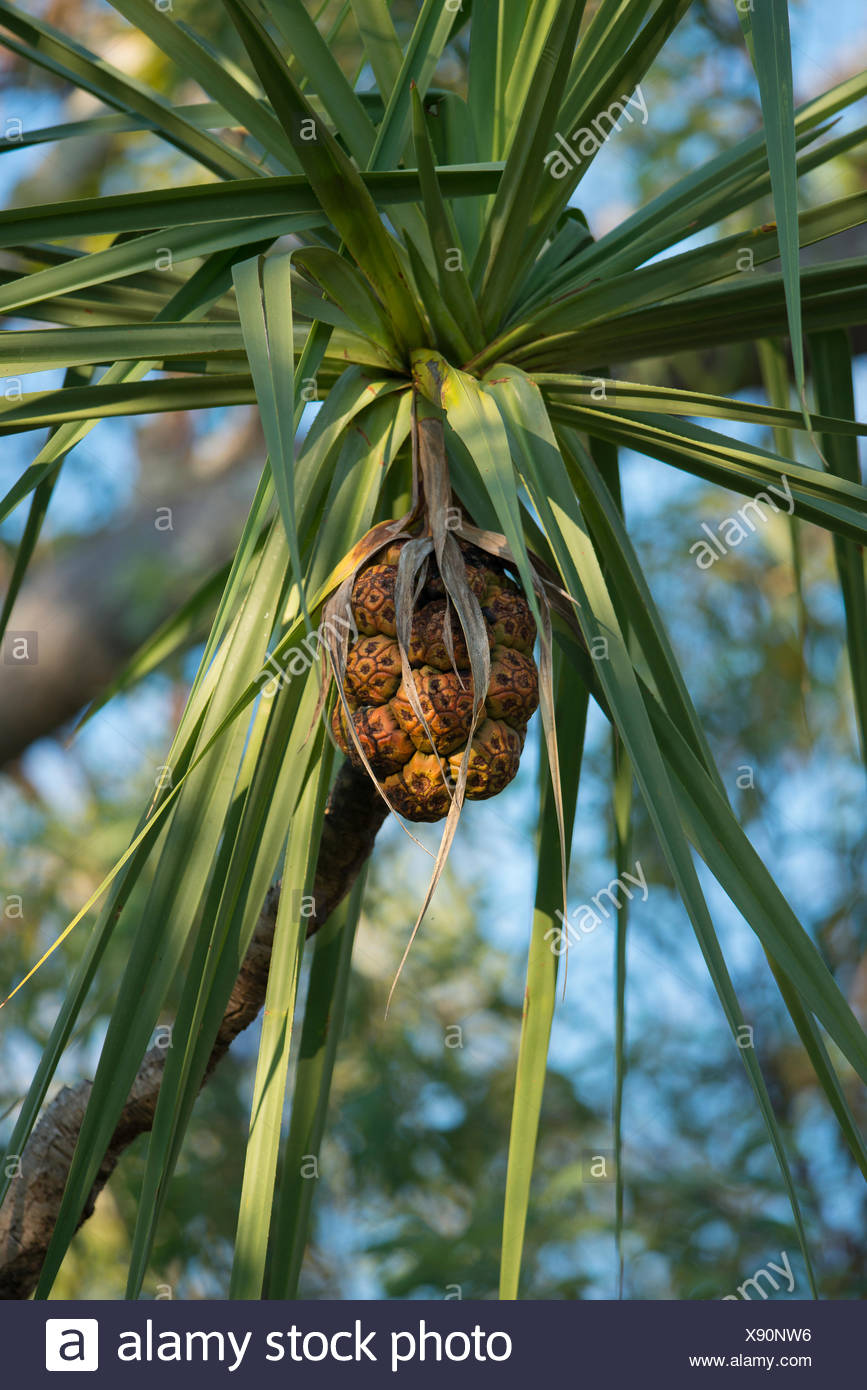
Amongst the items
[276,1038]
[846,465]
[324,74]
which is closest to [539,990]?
[276,1038]

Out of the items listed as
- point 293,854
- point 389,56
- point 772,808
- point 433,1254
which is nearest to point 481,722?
point 293,854

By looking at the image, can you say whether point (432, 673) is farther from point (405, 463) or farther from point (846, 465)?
point (846, 465)
